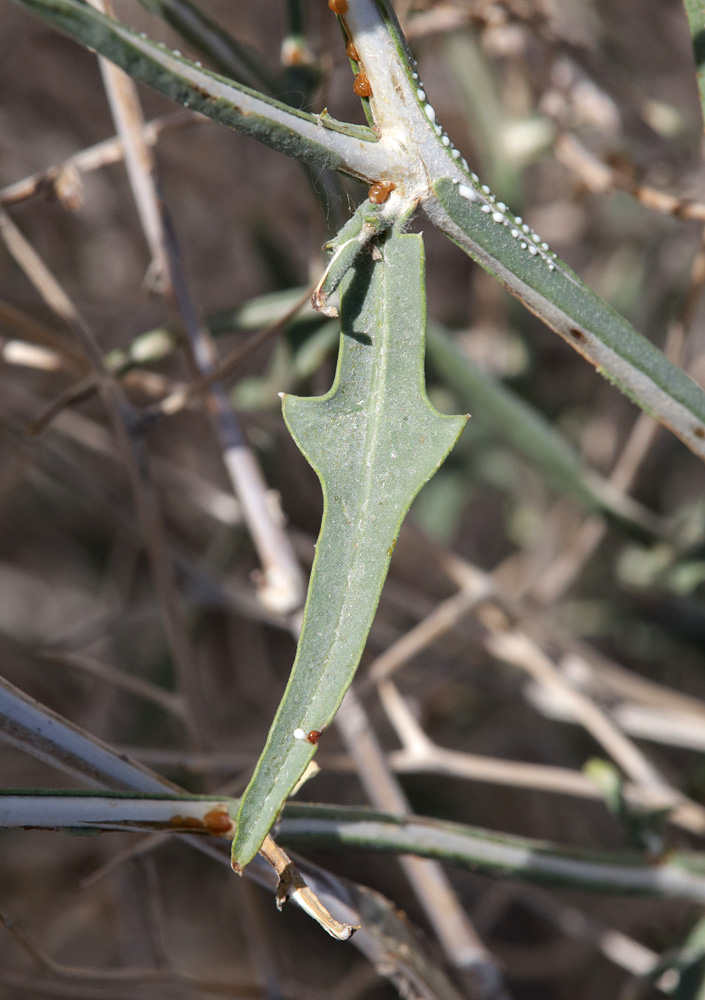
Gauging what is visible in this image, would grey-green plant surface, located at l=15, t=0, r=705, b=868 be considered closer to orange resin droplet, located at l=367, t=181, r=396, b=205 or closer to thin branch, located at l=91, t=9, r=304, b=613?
orange resin droplet, located at l=367, t=181, r=396, b=205

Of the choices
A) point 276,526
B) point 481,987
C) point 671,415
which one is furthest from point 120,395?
point 481,987

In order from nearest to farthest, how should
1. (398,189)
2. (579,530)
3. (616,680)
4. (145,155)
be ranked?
(398,189) < (145,155) < (616,680) < (579,530)

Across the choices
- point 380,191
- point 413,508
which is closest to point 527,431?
point 413,508

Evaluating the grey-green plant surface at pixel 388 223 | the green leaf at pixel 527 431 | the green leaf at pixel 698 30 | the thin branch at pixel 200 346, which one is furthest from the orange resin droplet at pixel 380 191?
the green leaf at pixel 527 431

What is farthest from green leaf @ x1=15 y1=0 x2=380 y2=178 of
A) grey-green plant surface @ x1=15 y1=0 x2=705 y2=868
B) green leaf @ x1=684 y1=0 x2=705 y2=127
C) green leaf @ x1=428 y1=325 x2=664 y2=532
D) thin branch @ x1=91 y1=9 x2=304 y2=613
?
green leaf @ x1=428 y1=325 x2=664 y2=532

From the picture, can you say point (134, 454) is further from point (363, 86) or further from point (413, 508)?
point (413, 508)

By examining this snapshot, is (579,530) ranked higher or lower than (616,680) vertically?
higher

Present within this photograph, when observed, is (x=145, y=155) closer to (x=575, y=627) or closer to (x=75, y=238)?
(x=75, y=238)
